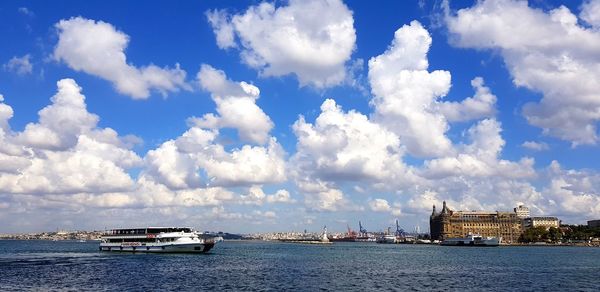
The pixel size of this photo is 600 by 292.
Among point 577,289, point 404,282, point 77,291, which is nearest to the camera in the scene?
point 77,291

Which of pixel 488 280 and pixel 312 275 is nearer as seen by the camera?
pixel 488 280

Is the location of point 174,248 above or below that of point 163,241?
below

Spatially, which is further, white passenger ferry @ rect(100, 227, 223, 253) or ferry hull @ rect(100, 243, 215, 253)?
white passenger ferry @ rect(100, 227, 223, 253)

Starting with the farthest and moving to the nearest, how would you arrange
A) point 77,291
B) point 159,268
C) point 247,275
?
point 159,268 < point 247,275 < point 77,291

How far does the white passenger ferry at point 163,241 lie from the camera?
553 ft

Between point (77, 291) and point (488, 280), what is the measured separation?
6444 cm

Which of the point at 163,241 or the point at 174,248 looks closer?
the point at 174,248

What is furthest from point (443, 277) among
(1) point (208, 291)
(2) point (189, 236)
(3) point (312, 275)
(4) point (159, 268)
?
(2) point (189, 236)

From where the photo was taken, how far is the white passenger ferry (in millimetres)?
168500

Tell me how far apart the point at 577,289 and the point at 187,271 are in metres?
67.6

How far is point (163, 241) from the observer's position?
171m

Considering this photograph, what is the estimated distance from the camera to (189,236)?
171125 millimetres

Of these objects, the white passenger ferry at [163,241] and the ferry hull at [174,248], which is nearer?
the ferry hull at [174,248]

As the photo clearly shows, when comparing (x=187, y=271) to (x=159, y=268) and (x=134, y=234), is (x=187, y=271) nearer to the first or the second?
(x=159, y=268)
